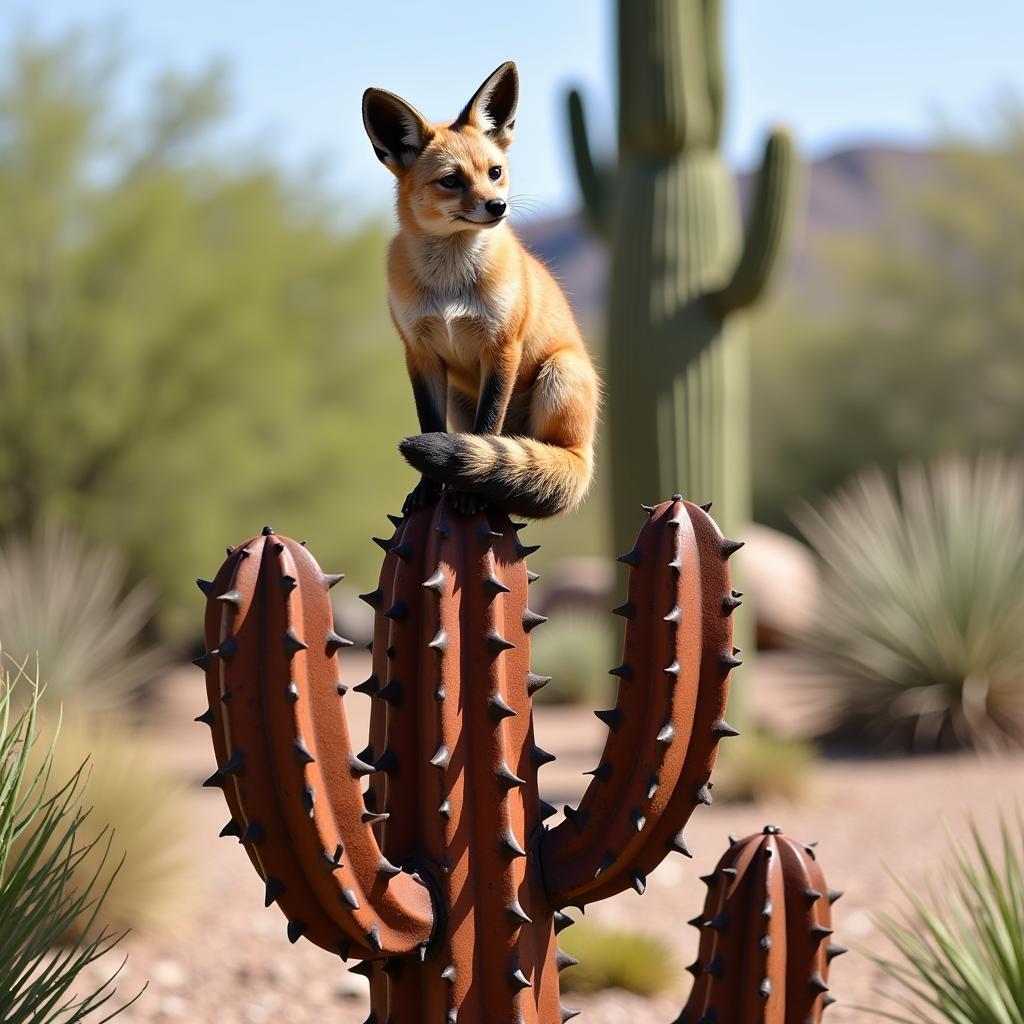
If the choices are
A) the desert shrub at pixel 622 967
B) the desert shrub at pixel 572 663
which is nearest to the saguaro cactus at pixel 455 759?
the desert shrub at pixel 622 967

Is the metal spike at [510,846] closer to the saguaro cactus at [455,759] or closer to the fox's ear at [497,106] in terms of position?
the saguaro cactus at [455,759]

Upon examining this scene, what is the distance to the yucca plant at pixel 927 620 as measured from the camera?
1057 centimetres

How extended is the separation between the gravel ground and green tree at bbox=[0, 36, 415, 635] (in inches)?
175

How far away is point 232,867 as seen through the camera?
757 centimetres

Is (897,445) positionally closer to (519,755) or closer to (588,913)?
(588,913)

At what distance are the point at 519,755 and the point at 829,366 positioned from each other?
2390 cm

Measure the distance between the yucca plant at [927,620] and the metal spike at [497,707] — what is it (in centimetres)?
843

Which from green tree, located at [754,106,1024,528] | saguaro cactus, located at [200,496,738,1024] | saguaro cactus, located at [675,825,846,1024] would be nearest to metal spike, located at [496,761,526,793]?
saguaro cactus, located at [200,496,738,1024]

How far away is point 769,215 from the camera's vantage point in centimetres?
849

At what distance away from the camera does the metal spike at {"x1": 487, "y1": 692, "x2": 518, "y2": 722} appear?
2.77 metres

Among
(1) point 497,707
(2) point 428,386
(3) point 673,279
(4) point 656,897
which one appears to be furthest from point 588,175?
(1) point 497,707

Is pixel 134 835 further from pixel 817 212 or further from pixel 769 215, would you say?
pixel 817 212

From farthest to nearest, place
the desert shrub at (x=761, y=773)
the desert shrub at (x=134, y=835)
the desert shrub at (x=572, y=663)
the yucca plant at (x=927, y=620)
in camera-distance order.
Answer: the desert shrub at (x=572, y=663) < the yucca plant at (x=927, y=620) < the desert shrub at (x=761, y=773) < the desert shrub at (x=134, y=835)

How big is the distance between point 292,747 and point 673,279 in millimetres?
7115
